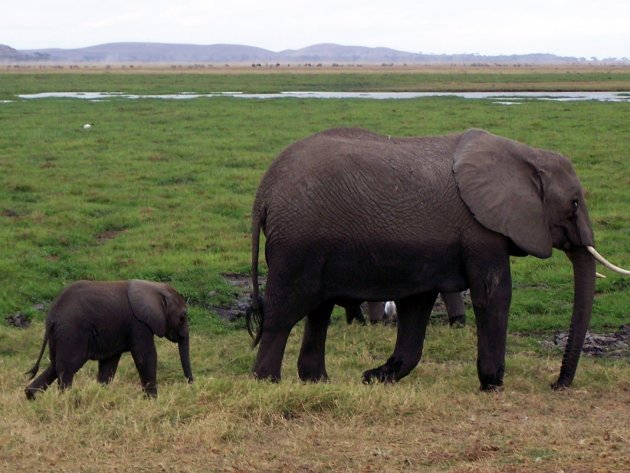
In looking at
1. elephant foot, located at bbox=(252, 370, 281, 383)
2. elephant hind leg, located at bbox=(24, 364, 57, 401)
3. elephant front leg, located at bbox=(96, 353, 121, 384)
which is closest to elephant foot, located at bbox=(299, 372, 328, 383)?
elephant foot, located at bbox=(252, 370, 281, 383)

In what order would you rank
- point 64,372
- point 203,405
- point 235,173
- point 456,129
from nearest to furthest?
point 203,405
point 64,372
point 235,173
point 456,129

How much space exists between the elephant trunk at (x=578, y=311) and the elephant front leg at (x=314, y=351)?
80.7 inches

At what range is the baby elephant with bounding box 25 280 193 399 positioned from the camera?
29.2 ft

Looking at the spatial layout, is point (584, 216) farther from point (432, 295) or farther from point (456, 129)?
point (456, 129)

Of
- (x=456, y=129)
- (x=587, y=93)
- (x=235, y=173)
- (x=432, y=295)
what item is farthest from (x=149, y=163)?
(x=587, y=93)

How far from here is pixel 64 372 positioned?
349 inches

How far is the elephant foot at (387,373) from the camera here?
30.9 feet

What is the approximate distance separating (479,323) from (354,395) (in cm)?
186

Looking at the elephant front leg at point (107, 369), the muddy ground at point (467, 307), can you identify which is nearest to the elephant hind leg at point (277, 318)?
the elephant front leg at point (107, 369)

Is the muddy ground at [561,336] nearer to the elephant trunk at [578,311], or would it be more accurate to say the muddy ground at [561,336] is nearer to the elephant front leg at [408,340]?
the elephant trunk at [578,311]

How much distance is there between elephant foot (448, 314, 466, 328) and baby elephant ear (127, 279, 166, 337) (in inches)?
153

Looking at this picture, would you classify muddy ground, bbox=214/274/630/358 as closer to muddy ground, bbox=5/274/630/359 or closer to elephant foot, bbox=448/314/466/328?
muddy ground, bbox=5/274/630/359

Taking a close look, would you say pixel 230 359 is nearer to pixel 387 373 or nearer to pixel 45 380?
pixel 387 373

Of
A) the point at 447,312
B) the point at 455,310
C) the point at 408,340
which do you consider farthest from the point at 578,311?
the point at 447,312
